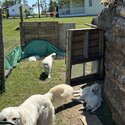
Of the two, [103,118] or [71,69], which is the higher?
[71,69]

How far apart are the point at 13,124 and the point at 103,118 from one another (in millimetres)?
3630

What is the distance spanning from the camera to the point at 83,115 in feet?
26.5

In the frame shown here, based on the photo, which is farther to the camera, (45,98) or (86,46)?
(86,46)

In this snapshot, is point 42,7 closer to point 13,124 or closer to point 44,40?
point 44,40

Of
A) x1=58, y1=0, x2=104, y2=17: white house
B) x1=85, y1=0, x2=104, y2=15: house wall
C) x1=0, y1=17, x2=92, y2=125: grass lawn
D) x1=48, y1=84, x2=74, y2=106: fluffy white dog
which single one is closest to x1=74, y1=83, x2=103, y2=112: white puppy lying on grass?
x1=0, y1=17, x2=92, y2=125: grass lawn

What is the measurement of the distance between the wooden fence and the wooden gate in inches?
220

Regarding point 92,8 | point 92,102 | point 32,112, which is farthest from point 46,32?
point 92,8

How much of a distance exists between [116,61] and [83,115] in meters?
1.41

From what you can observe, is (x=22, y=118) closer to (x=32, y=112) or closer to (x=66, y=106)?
(x=32, y=112)

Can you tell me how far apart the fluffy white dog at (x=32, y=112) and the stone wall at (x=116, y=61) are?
1.52 meters

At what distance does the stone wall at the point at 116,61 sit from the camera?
7205 mm

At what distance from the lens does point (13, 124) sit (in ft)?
15.3

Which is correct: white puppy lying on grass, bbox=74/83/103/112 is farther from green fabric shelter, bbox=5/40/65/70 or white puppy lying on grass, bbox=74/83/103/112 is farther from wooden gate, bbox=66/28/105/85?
green fabric shelter, bbox=5/40/65/70

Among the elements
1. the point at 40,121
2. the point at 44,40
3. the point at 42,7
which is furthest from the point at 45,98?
the point at 42,7
